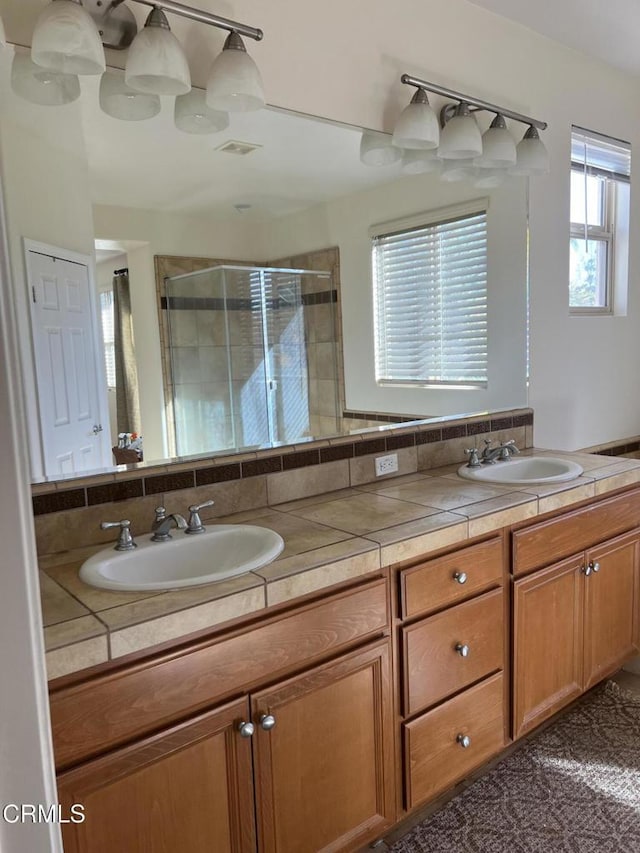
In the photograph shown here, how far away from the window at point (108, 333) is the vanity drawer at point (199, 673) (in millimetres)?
761

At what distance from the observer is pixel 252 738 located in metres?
1.28

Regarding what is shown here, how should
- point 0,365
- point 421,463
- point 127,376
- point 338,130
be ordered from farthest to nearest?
point 421,463 → point 338,130 → point 127,376 → point 0,365

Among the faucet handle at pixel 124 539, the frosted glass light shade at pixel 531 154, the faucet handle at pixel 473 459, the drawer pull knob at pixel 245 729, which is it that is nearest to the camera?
the drawer pull knob at pixel 245 729

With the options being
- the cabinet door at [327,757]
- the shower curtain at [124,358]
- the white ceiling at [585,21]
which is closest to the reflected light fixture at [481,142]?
the white ceiling at [585,21]

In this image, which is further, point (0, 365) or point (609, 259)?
point (609, 259)

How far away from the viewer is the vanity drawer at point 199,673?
3.50 ft

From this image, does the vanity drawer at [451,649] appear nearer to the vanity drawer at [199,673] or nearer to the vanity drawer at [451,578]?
the vanity drawer at [451,578]

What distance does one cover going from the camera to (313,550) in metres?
1.44

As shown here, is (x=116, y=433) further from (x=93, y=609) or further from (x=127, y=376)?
(x=93, y=609)

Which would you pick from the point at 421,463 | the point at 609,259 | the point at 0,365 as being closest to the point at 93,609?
the point at 0,365

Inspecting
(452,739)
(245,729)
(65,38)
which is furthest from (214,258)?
(452,739)

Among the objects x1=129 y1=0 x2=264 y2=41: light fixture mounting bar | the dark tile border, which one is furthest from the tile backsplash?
x1=129 y1=0 x2=264 y2=41: light fixture mounting bar

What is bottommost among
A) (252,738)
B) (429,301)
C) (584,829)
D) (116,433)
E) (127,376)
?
(584,829)

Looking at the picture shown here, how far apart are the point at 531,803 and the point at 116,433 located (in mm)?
1608
